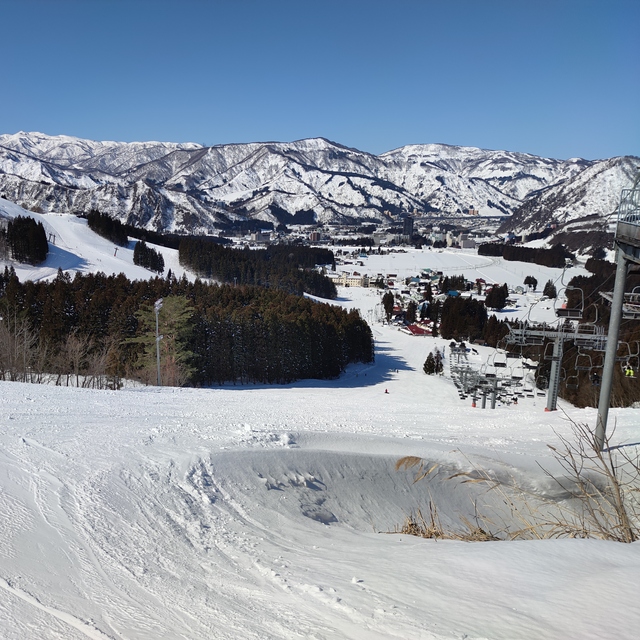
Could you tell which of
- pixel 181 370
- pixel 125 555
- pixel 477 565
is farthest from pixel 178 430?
pixel 181 370

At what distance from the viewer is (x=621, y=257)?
6801mm

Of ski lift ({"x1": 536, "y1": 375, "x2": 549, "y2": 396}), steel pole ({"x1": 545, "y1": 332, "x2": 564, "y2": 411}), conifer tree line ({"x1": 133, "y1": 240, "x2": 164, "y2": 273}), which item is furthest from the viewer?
conifer tree line ({"x1": 133, "y1": 240, "x2": 164, "y2": 273})

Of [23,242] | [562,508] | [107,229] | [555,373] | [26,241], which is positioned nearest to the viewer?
[562,508]

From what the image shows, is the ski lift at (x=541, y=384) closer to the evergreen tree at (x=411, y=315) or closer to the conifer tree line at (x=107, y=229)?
the evergreen tree at (x=411, y=315)

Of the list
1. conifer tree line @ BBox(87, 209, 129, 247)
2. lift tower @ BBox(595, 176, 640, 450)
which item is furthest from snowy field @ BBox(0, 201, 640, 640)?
conifer tree line @ BBox(87, 209, 129, 247)

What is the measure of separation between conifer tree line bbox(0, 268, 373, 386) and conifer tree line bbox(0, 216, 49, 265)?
23295mm

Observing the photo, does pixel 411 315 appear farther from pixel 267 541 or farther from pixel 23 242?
pixel 267 541

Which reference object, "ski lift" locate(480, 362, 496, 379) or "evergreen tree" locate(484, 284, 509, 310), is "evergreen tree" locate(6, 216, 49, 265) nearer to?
"ski lift" locate(480, 362, 496, 379)

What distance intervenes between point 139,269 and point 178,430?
68.4m

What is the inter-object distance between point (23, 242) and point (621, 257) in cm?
6718

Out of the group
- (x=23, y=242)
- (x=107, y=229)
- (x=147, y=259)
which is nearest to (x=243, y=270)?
(x=147, y=259)

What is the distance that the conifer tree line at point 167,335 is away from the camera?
2786 centimetres

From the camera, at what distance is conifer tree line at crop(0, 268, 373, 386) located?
2786cm

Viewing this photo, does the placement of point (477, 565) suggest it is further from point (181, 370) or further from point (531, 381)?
point (531, 381)
